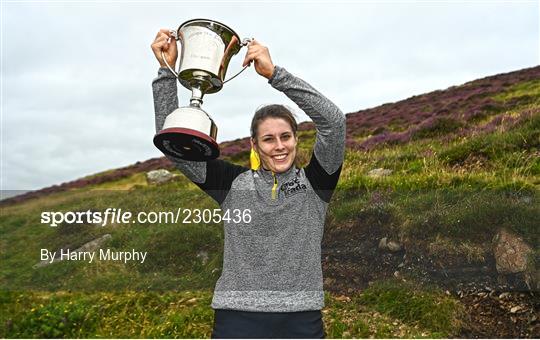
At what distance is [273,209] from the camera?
124 inches

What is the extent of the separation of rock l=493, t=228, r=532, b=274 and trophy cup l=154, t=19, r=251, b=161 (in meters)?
4.56

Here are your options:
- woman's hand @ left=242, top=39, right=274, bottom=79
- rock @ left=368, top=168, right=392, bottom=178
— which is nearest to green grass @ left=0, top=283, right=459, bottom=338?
rock @ left=368, top=168, right=392, bottom=178

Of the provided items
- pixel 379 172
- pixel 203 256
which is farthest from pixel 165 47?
pixel 379 172

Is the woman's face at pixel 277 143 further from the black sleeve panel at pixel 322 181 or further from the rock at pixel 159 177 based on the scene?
the rock at pixel 159 177

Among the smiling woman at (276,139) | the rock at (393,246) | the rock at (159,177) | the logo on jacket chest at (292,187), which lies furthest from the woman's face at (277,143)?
the rock at (159,177)

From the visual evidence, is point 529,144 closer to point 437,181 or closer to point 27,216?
point 437,181

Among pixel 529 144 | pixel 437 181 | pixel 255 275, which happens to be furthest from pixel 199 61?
pixel 529 144

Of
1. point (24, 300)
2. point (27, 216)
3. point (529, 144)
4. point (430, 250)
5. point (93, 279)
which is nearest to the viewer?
point (430, 250)

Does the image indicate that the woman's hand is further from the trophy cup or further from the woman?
the trophy cup

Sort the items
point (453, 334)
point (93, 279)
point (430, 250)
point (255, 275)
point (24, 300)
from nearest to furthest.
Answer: point (255, 275) < point (453, 334) < point (430, 250) < point (24, 300) < point (93, 279)

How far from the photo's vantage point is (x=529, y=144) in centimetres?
950

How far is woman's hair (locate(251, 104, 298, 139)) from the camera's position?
10.9 feet

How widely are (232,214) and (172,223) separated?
7.02 metres

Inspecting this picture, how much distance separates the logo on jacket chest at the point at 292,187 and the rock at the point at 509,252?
404 centimetres
